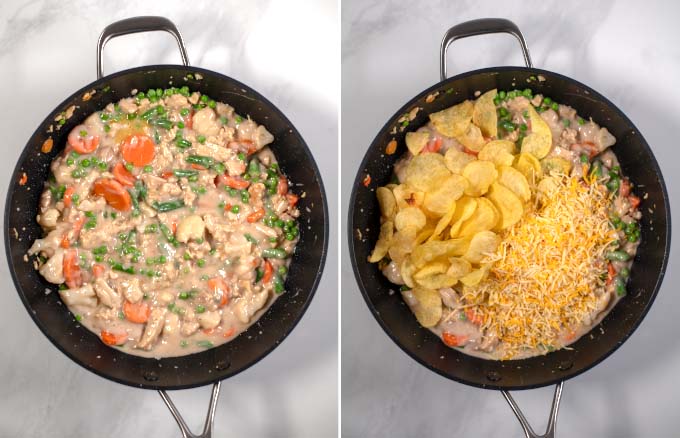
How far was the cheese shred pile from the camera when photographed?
8.09 feet

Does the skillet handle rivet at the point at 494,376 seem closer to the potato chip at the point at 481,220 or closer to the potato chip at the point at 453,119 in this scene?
the potato chip at the point at 481,220

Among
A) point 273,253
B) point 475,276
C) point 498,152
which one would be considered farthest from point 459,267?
point 273,253

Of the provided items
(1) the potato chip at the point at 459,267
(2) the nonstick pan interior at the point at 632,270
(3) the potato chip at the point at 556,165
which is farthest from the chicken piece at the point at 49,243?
(3) the potato chip at the point at 556,165

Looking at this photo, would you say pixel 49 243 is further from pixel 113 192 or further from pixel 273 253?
pixel 273 253

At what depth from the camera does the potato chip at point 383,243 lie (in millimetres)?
2672

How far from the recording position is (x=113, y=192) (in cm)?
264

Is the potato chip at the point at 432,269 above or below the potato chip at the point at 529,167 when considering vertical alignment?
below

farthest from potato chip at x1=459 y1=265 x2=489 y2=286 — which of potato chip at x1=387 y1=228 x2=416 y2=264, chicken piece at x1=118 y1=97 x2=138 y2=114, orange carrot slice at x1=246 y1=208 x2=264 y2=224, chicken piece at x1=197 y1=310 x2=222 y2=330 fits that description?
chicken piece at x1=118 y1=97 x2=138 y2=114

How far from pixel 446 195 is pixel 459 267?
0.28 metres

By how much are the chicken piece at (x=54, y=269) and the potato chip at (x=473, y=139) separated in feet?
5.56

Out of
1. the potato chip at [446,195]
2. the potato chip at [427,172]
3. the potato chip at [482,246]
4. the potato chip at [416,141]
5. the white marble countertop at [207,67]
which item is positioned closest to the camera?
the potato chip at [482,246]

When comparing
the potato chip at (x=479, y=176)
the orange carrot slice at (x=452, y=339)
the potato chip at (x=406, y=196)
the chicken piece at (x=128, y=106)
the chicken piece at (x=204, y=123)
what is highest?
the chicken piece at (x=128, y=106)

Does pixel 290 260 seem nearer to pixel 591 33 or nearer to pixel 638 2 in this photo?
pixel 591 33

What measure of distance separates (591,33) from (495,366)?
5.47 feet
